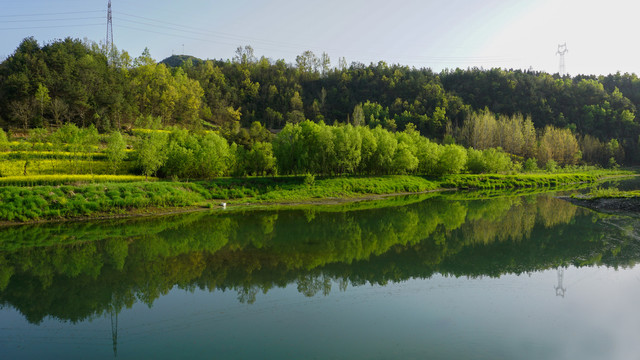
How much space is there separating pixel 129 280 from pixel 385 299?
385 inches

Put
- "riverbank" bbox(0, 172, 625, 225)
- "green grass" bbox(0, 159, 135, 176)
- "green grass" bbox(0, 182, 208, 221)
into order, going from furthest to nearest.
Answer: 1. "green grass" bbox(0, 159, 135, 176)
2. "riverbank" bbox(0, 172, 625, 225)
3. "green grass" bbox(0, 182, 208, 221)

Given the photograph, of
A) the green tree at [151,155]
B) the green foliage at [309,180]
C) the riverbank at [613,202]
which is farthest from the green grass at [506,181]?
the green tree at [151,155]

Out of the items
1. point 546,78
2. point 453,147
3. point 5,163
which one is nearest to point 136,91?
point 5,163

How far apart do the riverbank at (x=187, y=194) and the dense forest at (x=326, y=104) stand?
3512mm

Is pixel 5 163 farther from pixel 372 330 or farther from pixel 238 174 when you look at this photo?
pixel 372 330

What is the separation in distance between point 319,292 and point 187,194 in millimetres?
23079

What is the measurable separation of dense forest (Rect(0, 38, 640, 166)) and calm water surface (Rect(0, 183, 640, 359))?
79.3 ft

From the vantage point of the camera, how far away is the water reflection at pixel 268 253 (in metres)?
13.5

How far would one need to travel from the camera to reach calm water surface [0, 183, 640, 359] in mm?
9367

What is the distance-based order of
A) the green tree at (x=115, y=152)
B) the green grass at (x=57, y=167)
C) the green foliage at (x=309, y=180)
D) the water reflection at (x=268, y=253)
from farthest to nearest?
the green foliage at (x=309, y=180), the green tree at (x=115, y=152), the green grass at (x=57, y=167), the water reflection at (x=268, y=253)

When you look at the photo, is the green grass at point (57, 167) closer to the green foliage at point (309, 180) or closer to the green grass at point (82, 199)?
the green grass at point (82, 199)

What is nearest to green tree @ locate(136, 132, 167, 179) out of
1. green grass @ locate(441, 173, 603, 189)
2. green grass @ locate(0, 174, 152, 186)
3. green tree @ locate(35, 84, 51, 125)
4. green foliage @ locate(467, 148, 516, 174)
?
green grass @ locate(0, 174, 152, 186)

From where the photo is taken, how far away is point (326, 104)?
129625mm

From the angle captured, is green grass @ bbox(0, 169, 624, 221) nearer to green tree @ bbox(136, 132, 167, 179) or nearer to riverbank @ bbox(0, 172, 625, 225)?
riverbank @ bbox(0, 172, 625, 225)
